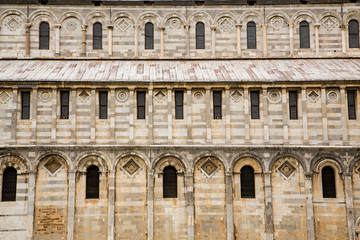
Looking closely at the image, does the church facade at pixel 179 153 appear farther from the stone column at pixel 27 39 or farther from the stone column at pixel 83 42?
the stone column at pixel 83 42

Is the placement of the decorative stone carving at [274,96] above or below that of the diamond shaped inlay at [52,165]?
above

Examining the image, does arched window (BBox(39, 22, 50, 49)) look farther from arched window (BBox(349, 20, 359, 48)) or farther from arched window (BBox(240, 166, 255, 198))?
arched window (BBox(349, 20, 359, 48))

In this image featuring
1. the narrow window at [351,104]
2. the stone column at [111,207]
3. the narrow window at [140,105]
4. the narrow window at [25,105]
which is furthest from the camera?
the narrow window at [140,105]

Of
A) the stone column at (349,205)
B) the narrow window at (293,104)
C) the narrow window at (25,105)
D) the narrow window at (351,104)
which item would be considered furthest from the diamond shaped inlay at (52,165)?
the narrow window at (351,104)

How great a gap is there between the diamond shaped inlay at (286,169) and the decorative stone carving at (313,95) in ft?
13.2

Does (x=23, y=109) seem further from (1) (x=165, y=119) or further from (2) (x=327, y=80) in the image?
(2) (x=327, y=80)

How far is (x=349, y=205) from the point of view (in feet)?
76.9

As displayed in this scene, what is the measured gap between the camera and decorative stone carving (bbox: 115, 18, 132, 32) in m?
28.5

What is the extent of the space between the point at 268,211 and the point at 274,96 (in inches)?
262

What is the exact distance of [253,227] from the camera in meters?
23.5

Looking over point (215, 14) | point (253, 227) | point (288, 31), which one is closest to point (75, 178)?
point (253, 227)

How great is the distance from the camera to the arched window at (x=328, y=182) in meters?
24.0

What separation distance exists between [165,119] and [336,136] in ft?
32.4

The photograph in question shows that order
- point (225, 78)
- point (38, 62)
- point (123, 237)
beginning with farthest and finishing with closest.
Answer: point (38, 62)
point (225, 78)
point (123, 237)
